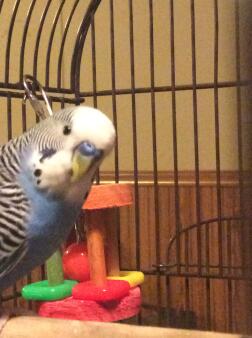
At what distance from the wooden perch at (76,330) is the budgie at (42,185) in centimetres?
5

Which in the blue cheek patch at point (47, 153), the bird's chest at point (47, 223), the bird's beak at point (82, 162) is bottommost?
the bird's chest at point (47, 223)

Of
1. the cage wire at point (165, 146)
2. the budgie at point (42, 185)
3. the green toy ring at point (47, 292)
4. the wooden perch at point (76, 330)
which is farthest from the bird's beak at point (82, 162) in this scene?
the cage wire at point (165, 146)

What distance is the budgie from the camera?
51 centimetres

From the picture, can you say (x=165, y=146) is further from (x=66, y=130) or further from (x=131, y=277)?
(x=66, y=130)

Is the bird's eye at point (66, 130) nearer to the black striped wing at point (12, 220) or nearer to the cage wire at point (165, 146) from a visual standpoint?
the black striped wing at point (12, 220)

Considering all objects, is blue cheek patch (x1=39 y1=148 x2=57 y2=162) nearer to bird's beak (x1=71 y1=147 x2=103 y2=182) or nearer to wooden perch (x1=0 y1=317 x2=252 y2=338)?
bird's beak (x1=71 y1=147 x2=103 y2=182)

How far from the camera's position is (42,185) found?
0.55 meters

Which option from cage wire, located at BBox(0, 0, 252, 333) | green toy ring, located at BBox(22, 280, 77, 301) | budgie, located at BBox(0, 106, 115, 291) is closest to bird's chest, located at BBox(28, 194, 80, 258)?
budgie, located at BBox(0, 106, 115, 291)

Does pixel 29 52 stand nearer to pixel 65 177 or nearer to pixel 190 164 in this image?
pixel 190 164

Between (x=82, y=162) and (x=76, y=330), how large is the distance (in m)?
0.18

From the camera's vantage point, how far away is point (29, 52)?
1.56m

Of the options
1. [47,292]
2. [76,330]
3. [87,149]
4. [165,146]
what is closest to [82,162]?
[87,149]

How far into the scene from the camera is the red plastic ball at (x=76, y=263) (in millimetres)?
895

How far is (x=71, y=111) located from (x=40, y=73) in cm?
102
